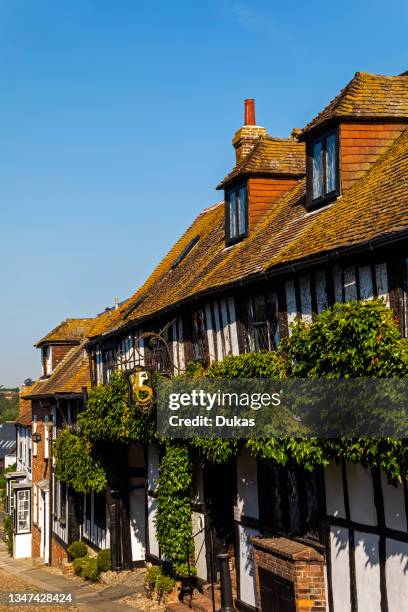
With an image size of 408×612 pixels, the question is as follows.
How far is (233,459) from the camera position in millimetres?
14617

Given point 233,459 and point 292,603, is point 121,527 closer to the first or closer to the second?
point 233,459

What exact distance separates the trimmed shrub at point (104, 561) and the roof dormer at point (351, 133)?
12003mm

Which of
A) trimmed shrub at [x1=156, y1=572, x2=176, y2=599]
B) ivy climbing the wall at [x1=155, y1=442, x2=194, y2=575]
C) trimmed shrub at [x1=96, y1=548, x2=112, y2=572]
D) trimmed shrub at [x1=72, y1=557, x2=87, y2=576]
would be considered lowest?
trimmed shrub at [x1=72, y1=557, x2=87, y2=576]

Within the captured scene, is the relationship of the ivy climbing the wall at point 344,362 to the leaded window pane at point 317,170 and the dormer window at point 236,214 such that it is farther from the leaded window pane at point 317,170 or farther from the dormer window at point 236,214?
the dormer window at point 236,214

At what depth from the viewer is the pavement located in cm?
1756

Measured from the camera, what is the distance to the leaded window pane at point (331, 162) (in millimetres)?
13548

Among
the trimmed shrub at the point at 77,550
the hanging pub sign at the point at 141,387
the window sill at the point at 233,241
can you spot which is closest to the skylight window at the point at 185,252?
the window sill at the point at 233,241

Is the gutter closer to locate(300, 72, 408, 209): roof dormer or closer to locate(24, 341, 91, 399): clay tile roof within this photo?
locate(300, 72, 408, 209): roof dormer

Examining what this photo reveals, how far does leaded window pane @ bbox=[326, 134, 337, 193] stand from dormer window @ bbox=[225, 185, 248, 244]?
3.13m

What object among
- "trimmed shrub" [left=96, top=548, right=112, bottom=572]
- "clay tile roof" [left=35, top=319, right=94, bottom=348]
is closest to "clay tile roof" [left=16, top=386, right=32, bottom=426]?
"clay tile roof" [left=35, top=319, right=94, bottom=348]

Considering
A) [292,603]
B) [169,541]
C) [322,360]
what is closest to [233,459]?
[169,541]

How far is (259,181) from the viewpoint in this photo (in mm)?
16734

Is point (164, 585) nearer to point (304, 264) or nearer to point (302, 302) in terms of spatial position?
point (302, 302)

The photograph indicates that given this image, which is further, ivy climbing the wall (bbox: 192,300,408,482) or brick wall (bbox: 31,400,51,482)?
brick wall (bbox: 31,400,51,482)
